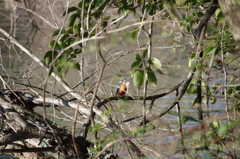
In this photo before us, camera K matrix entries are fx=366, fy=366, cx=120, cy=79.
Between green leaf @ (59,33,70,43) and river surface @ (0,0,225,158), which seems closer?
river surface @ (0,0,225,158)

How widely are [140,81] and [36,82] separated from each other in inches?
228

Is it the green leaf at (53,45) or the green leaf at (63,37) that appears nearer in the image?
the green leaf at (53,45)

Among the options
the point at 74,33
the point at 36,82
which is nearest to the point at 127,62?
the point at 36,82

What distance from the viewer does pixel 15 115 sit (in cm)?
234

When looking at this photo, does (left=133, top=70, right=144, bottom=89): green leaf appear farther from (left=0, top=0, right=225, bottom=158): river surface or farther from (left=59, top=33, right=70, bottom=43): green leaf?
(left=59, top=33, right=70, bottom=43): green leaf

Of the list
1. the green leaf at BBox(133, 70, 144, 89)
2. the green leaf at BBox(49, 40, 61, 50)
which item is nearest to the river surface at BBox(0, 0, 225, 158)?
the green leaf at BBox(133, 70, 144, 89)

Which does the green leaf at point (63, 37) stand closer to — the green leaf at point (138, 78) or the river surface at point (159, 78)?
the river surface at point (159, 78)

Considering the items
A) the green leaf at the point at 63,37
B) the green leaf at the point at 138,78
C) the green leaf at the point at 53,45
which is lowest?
the green leaf at the point at 138,78

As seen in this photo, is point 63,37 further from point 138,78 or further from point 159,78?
point 159,78

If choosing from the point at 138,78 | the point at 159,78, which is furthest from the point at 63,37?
the point at 159,78

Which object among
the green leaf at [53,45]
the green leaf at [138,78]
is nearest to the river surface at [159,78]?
the green leaf at [138,78]

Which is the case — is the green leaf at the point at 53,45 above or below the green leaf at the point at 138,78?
above

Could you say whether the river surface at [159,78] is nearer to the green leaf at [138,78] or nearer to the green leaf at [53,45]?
the green leaf at [138,78]

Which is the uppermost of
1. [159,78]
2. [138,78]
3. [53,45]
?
[159,78]
